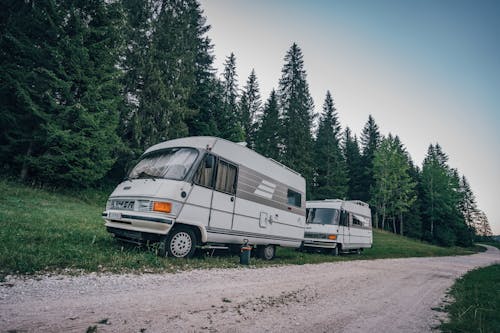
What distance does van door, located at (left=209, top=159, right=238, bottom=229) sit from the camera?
7336mm

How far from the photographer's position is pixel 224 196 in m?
7.67

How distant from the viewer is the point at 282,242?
10.1 metres

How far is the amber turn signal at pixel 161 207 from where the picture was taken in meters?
6.06

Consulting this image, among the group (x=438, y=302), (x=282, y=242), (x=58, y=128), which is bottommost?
(x=438, y=302)

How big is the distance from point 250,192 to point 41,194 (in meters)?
11.8

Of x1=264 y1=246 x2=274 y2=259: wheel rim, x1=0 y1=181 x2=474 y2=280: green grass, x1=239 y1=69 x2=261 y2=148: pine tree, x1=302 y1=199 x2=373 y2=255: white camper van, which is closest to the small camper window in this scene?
x1=264 y1=246 x2=274 y2=259: wheel rim

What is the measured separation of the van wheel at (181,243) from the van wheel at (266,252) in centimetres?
343

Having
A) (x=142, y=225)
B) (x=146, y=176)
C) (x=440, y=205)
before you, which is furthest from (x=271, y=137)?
(x=440, y=205)

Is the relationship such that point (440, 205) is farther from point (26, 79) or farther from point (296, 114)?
point (26, 79)

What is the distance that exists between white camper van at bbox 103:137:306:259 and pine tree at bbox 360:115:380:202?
3847 centimetres

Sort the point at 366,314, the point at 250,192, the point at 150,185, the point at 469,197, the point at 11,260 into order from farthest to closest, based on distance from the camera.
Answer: the point at 469,197, the point at 250,192, the point at 150,185, the point at 11,260, the point at 366,314

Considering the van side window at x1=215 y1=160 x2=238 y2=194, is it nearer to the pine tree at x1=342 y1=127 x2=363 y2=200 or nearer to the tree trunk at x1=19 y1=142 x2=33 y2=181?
the tree trunk at x1=19 y1=142 x2=33 y2=181

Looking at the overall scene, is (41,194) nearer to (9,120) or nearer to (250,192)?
(9,120)

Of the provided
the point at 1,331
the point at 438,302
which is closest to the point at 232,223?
the point at 438,302
